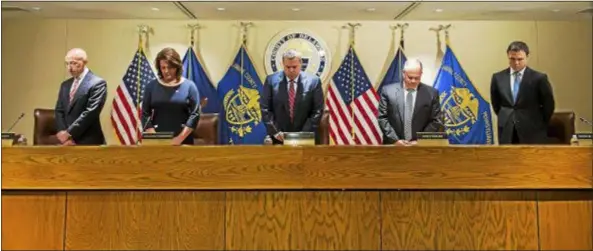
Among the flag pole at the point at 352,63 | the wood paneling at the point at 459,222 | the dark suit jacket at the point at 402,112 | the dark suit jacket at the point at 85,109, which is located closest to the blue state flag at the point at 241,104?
the flag pole at the point at 352,63

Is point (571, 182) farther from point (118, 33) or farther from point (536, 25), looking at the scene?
point (118, 33)

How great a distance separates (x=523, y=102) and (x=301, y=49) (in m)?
2.20

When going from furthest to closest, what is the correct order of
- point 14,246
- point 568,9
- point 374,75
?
point 374,75 < point 568,9 < point 14,246

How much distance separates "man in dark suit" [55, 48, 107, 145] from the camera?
3215mm

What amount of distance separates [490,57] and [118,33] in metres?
3.65

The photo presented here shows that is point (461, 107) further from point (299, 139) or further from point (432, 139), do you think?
point (299, 139)

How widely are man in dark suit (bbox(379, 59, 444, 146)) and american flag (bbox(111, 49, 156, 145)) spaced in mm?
2546

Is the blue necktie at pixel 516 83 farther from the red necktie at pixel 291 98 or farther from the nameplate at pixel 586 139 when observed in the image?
the red necktie at pixel 291 98

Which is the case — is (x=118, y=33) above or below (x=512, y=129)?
above

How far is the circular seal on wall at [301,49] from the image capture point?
200 inches

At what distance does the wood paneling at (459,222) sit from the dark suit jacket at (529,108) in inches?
56.2

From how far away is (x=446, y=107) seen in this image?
500 cm

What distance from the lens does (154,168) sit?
7.25ft

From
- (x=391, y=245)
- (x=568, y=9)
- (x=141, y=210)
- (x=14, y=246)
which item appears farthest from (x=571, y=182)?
(x=568, y=9)
